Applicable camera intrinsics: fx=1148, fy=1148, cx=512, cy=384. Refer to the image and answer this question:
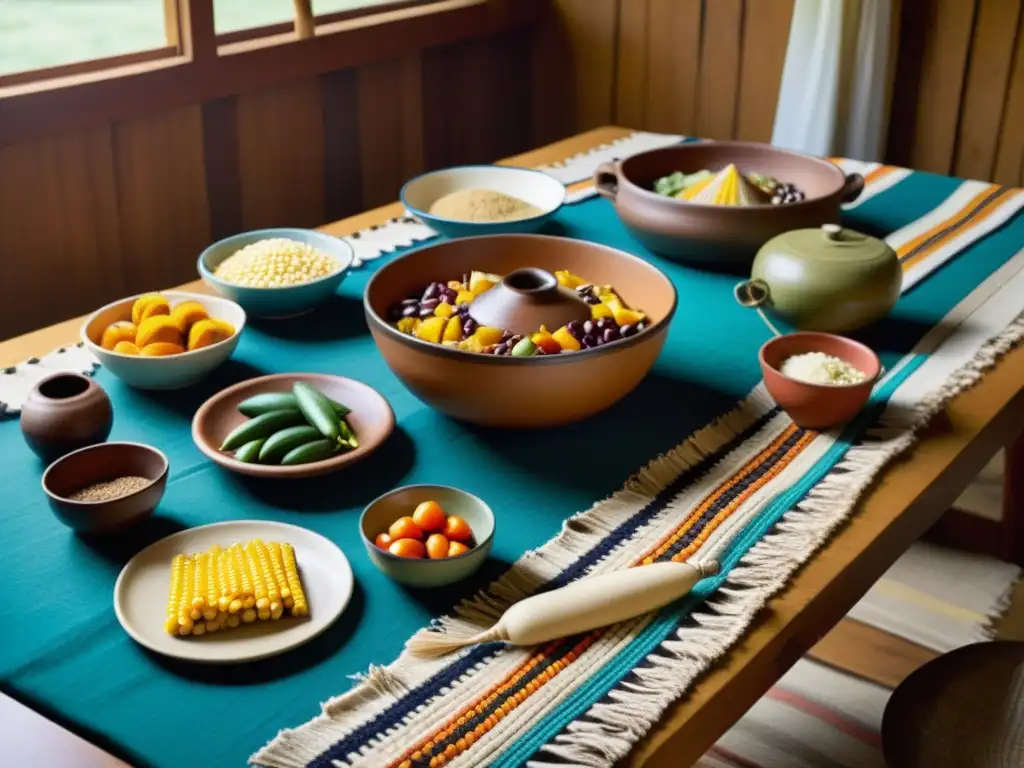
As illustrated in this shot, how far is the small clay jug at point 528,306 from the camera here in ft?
4.28

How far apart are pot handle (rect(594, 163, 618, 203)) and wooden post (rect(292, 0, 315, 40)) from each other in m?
1.11

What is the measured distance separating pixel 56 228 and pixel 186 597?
1.54 m

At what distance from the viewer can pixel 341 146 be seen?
294 centimetres

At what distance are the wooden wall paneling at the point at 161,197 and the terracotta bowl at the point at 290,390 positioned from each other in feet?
4.04

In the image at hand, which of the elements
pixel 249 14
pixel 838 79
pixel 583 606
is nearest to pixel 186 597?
pixel 583 606

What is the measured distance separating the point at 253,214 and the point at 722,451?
1783mm

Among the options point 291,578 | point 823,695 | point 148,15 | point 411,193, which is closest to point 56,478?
point 291,578

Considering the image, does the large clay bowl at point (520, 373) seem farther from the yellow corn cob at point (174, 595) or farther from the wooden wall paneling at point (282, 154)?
the wooden wall paneling at point (282, 154)

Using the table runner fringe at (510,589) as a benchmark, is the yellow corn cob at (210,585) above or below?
above

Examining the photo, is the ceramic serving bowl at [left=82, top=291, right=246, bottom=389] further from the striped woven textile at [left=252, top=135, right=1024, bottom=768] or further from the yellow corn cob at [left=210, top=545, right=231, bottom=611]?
the striped woven textile at [left=252, top=135, right=1024, bottom=768]

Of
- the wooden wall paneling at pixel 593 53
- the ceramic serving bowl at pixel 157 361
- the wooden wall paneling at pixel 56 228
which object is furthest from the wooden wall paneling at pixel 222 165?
the wooden wall paneling at pixel 593 53

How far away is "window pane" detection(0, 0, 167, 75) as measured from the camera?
2150 mm

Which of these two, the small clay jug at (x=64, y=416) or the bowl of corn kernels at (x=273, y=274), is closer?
the small clay jug at (x=64, y=416)

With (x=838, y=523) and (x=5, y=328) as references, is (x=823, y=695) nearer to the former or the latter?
(x=838, y=523)
